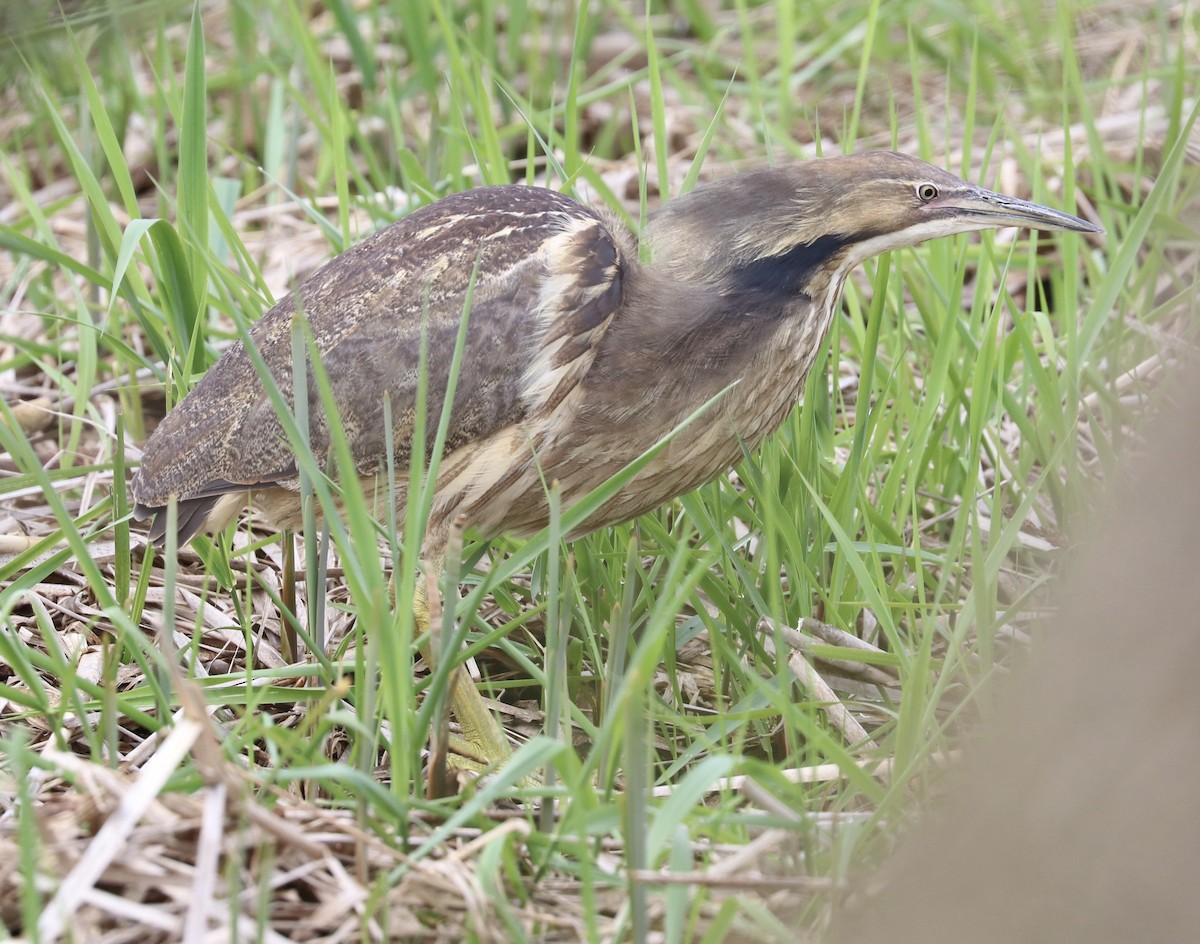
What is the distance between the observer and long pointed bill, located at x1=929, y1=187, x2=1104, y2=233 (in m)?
2.08

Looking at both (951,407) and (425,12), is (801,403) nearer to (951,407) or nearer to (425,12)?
(951,407)

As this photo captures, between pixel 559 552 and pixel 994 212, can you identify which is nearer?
pixel 559 552

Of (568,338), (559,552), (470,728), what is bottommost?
(470,728)

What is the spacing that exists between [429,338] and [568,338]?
0.65 ft

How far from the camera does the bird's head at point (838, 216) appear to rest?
2.10m

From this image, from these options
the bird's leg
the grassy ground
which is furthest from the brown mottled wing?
the bird's leg

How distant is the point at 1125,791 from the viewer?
3.33 ft

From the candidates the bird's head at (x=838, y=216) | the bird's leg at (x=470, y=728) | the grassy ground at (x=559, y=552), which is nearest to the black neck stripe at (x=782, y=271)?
the bird's head at (x=838, y=216)

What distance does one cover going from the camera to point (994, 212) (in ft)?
Answer: 6.87

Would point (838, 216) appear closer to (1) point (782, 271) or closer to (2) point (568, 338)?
(1) point (782, 271)

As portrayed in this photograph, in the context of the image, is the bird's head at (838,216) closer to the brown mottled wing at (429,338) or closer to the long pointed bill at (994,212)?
the long pointed bill at (994,212)

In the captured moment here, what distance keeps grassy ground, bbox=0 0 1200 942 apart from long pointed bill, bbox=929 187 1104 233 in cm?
16

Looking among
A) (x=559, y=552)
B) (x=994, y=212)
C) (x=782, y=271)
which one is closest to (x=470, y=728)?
(x=559, y=552)

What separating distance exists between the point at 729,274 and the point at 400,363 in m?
0.49
